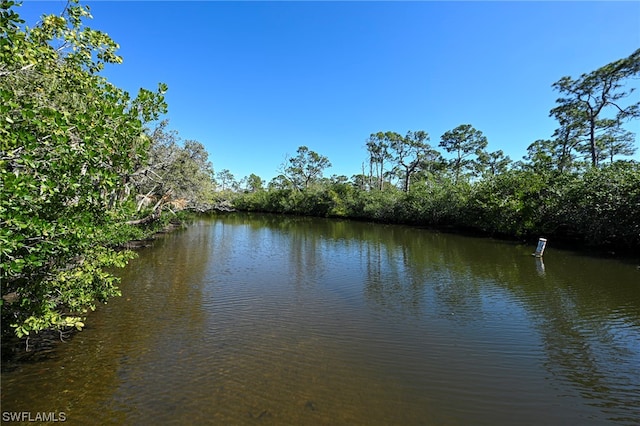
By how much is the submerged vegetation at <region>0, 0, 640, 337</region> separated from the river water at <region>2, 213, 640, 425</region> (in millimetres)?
999

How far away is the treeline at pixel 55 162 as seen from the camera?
323 centimetres

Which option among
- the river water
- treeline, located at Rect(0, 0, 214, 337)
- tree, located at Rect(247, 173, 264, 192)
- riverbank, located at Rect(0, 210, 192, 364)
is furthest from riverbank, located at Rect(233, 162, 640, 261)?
tree, located at Rect(247, 173, 264, 192)

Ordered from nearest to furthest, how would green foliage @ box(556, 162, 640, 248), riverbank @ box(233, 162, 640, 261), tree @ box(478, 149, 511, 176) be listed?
green foliage @ box(556, 162, 640, 248) < riverbank @ box(233, 162, 640, 261) < tree @ box(478, 149, 511, 176)

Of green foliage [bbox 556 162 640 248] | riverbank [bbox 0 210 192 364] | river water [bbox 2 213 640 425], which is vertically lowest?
river water [bbox 2 213 640 425]

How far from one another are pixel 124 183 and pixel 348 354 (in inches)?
280

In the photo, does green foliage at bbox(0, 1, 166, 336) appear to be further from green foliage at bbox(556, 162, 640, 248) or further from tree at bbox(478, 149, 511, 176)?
tree at bbox(478, 149, 511, 176)

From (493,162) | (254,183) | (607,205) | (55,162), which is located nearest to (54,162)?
(55,162)

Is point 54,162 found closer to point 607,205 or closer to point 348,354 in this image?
→ point 348,354

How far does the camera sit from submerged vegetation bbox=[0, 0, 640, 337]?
355 centimetres

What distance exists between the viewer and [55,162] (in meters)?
3.70

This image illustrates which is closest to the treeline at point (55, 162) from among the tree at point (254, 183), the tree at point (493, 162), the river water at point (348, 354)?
the river water at point (348, 354)

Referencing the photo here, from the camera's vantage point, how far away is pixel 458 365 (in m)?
5.25

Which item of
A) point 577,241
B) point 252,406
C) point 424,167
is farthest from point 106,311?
point 424,167

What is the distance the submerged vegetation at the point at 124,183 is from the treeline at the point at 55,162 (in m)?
0.02
